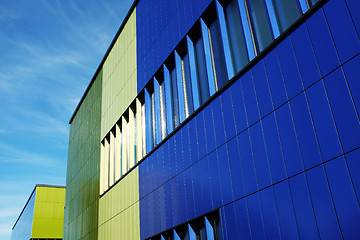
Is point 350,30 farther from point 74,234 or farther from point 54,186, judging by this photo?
point 54,186

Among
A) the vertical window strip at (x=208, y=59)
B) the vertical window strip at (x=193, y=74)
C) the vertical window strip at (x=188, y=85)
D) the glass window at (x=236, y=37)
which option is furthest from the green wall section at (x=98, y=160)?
the glass window at (x=236, y=37)

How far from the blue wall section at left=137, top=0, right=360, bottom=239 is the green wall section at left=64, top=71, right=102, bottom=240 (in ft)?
38.7

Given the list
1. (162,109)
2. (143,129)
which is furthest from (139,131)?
(162,109)

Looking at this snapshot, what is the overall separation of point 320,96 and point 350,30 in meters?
1.40

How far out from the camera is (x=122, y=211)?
680 inches

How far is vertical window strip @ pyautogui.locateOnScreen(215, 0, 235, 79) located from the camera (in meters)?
10.6

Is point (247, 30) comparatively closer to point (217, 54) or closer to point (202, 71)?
point (217, 54)

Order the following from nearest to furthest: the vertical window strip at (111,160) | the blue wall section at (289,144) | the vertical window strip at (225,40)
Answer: the blue wall section at (289,144), the vertical window strip at (225,40), the vertical window strip at (111,160)

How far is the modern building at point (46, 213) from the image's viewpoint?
41.8 m

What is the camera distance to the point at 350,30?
6.86 m

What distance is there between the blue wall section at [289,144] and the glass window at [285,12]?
0.63 metres

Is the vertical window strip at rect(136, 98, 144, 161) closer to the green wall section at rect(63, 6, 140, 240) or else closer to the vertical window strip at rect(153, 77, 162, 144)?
the green wall section at rect(63, 6, 140, 240)

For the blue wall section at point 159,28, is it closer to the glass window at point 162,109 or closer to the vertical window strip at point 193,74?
the vertical window strip at point 193,74

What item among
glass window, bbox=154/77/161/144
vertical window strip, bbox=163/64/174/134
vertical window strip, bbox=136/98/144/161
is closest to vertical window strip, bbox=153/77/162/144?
glass window, bbox=154/77/161/144
